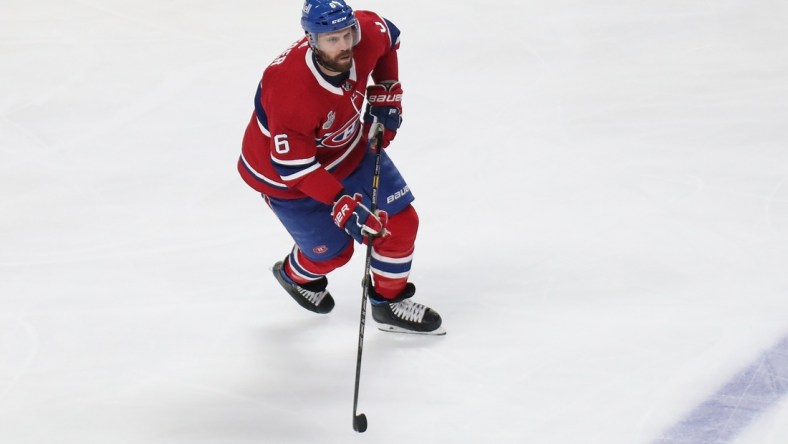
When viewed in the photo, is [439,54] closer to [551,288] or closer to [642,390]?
[551,288]

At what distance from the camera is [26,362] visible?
9.87 feet

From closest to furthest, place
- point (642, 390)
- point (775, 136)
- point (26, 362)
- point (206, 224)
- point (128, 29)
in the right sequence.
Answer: point (642, 390) < point (26, 362) < point (206, 224) < point (775, 136) < point (128, 29)

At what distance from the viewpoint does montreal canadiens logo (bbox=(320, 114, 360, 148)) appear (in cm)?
279

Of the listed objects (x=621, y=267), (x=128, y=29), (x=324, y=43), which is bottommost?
(x=128, y=29)

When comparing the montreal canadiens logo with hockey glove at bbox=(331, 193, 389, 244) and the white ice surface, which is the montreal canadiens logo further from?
the white ice surface

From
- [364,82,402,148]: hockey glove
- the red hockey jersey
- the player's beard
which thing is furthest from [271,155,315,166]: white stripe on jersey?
[364,82,402,148]: hockey glove

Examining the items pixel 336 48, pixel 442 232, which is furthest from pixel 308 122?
pixel 442 232

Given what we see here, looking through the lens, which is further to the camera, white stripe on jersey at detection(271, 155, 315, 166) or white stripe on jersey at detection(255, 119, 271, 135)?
white stripe on jersey at detection(255, 119, 271, 135)

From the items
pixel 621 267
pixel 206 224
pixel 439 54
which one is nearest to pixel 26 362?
pixel 206 224

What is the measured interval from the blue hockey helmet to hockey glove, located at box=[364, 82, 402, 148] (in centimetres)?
46

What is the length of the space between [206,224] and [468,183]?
1017 millimetres

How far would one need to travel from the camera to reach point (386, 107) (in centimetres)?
298

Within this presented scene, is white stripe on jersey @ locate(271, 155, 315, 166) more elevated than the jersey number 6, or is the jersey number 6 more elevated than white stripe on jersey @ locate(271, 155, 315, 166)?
the jersey number 6

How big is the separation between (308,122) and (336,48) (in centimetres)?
21
